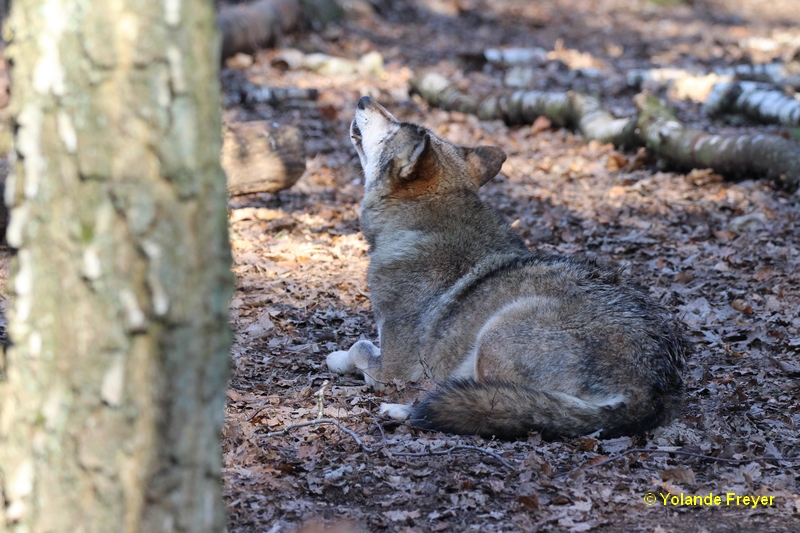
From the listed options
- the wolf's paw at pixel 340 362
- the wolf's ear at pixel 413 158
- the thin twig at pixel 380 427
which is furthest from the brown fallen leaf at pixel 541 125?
the thin twig at pixel 380 427

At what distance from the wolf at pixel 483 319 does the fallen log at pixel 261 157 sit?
2566 mm

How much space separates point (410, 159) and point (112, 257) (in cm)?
379

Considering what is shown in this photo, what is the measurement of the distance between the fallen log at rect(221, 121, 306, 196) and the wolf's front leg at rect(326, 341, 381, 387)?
11.8 feet

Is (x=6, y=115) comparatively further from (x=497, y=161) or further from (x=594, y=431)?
Result: (x=594, y=431)

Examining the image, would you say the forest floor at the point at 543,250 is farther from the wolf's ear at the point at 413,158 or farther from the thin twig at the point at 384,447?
the wolf's ear at the point at 413,158

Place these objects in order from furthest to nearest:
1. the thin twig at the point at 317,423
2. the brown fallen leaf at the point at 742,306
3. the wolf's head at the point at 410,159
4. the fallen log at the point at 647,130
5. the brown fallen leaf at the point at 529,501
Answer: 1. the fallen log at the point at 647,130
2. the brown fallen leaf at the point at 742,306
3. the wolf's head at the point at 410,159
4. the thin twig at the point at 317,423
5. the brown fallen leaf at the point at 529,501

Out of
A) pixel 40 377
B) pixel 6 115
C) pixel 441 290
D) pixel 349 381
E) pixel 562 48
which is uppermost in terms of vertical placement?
pixel 562 48

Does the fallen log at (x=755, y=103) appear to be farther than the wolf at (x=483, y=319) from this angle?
Yes

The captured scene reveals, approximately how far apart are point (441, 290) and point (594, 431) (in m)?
1.68

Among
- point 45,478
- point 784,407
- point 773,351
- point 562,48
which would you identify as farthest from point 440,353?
point 562,48

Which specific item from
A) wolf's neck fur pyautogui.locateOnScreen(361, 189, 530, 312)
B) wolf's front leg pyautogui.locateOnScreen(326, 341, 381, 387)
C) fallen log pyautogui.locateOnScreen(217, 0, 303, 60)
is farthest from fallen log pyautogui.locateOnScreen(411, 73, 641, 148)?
wolf's front leg pyautogui.locateOnScreen(326, 341, 381, 387)

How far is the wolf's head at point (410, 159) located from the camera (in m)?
5.88

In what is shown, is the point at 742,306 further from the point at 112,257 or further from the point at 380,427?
the point at 112,257

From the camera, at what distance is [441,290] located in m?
5.67
